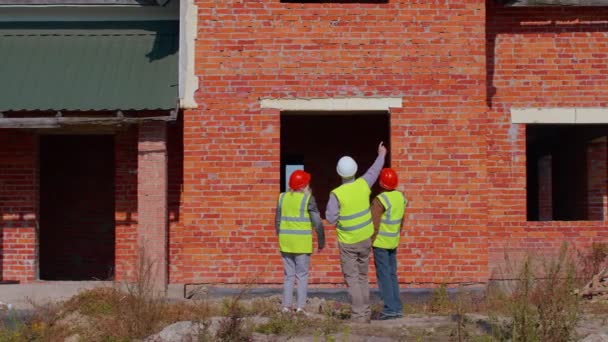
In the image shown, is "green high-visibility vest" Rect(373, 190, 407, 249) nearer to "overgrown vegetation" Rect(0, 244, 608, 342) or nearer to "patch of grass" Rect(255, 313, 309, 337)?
"overgrown vegetation" Rect(0, 244, 608, 342)

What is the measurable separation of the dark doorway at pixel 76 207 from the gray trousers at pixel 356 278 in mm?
6660

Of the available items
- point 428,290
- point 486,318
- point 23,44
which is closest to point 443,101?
point 428,290

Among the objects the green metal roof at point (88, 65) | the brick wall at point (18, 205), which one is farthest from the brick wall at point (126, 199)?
the brick wall at point (18, 205)

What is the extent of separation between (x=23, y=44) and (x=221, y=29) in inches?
123

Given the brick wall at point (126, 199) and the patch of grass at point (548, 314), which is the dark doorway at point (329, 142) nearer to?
the brick wall at point (126, 199)

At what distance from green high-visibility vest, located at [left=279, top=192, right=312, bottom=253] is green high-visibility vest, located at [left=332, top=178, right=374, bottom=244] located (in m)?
0.34

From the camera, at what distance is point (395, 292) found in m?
10.0

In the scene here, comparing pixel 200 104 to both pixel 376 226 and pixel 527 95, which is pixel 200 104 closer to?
pixel 376 226

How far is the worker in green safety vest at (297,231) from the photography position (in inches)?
380

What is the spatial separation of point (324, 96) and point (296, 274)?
3.02m

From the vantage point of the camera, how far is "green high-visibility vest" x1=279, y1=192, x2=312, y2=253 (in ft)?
31.7

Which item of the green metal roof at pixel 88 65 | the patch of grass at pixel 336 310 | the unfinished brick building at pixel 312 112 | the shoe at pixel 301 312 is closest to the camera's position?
the shoe at pixel 301 312

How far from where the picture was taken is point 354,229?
381 inches

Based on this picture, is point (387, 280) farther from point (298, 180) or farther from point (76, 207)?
point (76, 207)
